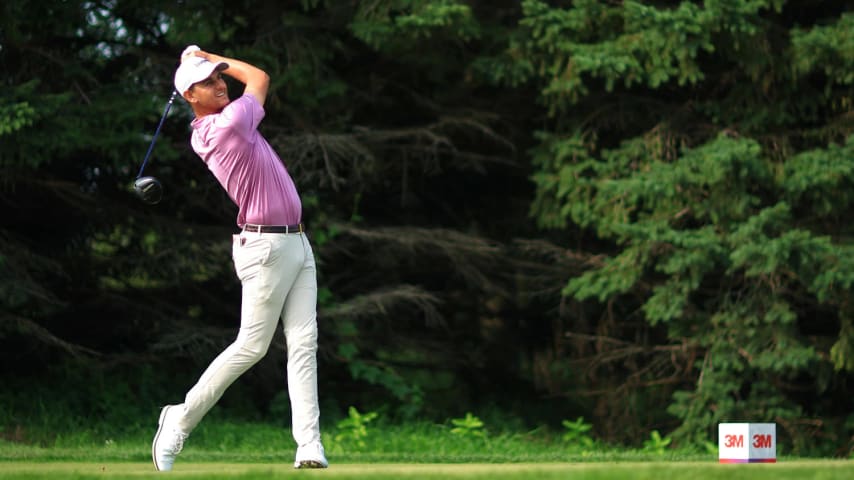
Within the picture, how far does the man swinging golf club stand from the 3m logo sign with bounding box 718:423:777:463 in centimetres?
185

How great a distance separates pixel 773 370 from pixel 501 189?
423 cm

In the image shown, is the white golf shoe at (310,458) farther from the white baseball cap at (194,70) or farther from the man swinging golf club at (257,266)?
the white baseball cap at (194,70)

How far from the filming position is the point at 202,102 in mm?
6211

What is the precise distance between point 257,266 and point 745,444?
7.84 feet

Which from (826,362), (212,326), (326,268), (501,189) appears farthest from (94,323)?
(826,362)

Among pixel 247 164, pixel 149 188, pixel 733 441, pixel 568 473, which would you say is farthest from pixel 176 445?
pixel 733 441

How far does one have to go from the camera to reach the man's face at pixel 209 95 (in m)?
6.16

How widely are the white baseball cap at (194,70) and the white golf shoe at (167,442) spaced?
1.51 metres

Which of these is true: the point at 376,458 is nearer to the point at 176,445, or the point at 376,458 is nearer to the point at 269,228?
the point at 176,445

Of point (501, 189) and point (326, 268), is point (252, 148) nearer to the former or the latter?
point (326, 268)

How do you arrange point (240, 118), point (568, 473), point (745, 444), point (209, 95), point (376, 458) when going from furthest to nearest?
point (376, 458) < point (209, 95) < point (745, 444) < point (240, 118) < point (568, 473)

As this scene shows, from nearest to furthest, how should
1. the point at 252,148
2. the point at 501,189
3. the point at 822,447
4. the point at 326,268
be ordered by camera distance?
1. the point at 252,148
2. the point at 822,447
3. the point at 326,268
4. the point at 501,189

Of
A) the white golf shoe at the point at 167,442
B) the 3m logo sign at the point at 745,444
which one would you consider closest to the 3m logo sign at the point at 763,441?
the 3m logo sign at the point at 745,444

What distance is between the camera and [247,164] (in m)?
6.05
